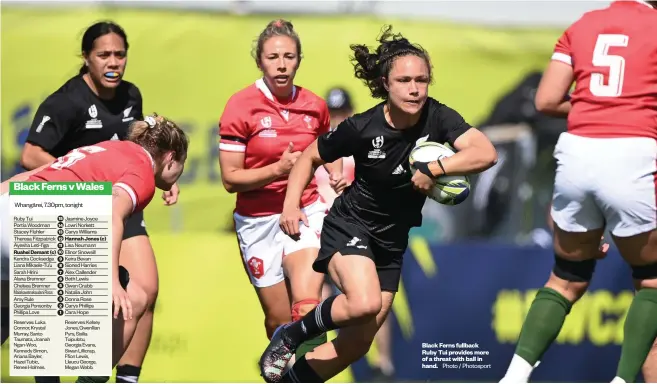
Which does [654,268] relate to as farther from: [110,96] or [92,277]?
[110,96]

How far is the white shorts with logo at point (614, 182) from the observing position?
5285 millimetres

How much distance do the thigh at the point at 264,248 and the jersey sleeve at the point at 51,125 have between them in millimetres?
1137

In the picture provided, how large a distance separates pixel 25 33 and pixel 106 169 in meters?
3.21

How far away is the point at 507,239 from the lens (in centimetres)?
826

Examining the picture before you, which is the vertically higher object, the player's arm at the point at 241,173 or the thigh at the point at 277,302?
the player's arm at the point at 241,173

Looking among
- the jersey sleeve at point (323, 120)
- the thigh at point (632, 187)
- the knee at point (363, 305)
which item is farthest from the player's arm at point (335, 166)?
the thigh at point (632, 187)

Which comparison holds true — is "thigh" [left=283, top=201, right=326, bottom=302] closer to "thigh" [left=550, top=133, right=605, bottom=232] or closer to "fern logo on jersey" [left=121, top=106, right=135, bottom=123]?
"fern logo on jersey" [left=121, top=106, right=135, bottom=123]

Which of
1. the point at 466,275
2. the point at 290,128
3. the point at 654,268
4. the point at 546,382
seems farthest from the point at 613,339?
the point at 290,128

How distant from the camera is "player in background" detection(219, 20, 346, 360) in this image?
20.3 feet

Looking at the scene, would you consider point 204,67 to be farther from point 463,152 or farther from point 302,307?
point 463,152

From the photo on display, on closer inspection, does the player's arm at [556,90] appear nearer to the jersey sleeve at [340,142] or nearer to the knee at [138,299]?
the jersey sleeve at [340,142]

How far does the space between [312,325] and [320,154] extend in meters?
0.85

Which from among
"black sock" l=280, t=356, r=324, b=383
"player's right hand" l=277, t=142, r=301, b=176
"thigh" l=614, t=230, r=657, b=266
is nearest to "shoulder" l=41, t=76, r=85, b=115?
"player's right hand" l=277, t=142, r=301, b=176

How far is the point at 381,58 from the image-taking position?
5613 millimetres
